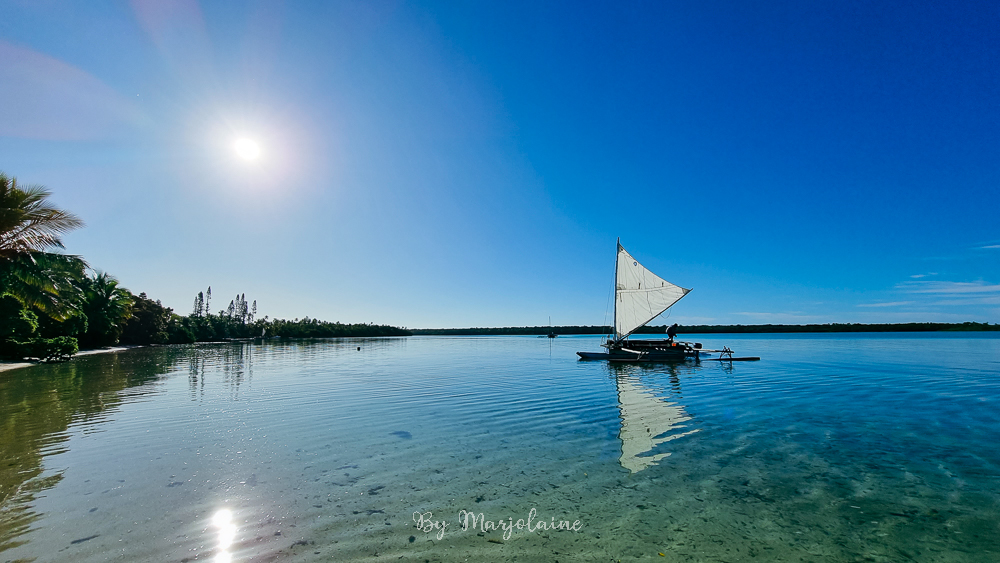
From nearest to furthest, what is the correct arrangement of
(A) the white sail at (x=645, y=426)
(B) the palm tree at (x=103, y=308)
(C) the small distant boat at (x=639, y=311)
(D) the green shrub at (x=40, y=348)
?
(A) the white sail at (x=645, y=426)
(D) the green shrub at (x=40, y=348)
(C) the small distant boat at (x=639, y=311)
(B) the palm tree at (x=103, y=308)

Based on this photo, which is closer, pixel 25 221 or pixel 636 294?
pixel 25 221

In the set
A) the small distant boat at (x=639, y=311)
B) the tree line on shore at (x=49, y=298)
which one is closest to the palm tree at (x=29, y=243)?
the tree line on shore at (x=49, y=298)

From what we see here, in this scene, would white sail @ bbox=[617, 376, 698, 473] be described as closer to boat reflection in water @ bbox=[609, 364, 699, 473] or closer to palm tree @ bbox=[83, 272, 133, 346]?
→ boat reflection in water @ bbox=[609, 364, 699, 473]

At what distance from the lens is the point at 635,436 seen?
13.4m

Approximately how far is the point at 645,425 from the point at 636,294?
3351cm

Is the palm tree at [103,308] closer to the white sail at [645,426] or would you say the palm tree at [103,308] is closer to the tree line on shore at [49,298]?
the tree line on shore at [49,298]

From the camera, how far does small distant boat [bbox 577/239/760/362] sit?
43906 mm

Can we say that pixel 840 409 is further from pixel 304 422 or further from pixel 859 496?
pixel 304 422

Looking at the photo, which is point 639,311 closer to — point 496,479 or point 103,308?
point 496,479

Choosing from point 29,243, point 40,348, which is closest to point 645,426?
point 29,243

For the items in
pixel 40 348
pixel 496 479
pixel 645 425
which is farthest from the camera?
pixel 40 348

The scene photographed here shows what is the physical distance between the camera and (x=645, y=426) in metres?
14.9

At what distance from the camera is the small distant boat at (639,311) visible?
43.9 meters

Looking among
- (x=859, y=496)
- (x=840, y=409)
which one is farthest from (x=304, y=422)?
(x=840, y=409)
